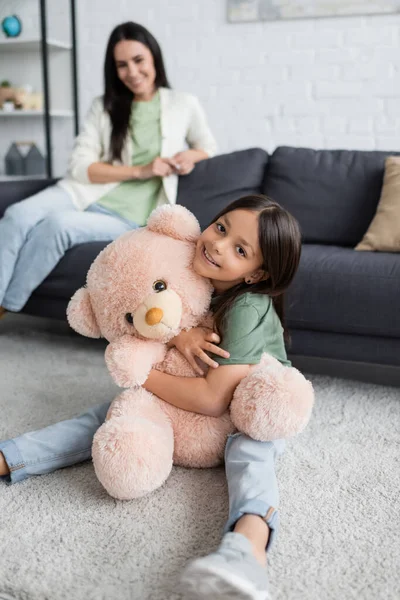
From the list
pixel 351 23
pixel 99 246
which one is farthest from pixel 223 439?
pixel 351 23

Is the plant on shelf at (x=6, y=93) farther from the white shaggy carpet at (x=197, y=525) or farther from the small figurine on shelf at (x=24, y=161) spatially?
the white shaggy carpet at (x=197, y=525)

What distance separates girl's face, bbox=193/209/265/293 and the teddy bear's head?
0.12ft

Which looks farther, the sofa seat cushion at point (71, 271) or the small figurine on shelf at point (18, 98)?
the small figurine on shelf at point (18, 98)

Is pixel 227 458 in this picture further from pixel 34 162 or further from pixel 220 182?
pixel 34 162

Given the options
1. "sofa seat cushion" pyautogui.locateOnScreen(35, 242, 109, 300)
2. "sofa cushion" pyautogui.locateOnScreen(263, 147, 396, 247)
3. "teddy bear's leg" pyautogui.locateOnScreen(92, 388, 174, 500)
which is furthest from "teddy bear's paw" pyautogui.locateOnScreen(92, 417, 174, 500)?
"sofa cushion" pyautogui.locateOnScreen(263, 147, 396, 247)

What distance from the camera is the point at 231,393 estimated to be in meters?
1.17

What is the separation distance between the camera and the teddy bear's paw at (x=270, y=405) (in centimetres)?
110

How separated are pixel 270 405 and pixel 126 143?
5.00ft

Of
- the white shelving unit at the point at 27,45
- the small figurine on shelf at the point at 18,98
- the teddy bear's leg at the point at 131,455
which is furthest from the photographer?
the small figurine on shelf at the point at 18,98

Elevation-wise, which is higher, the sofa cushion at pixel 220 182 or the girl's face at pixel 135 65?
the girl's face at pixel 135 65

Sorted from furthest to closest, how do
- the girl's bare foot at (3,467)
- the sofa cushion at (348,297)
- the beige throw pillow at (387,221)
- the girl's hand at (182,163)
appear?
the girl's hand at (182,163)
the beige throw pillow at (387,221)
the sofa cushion at (348,297)
the girl's bare foot at (3,467)

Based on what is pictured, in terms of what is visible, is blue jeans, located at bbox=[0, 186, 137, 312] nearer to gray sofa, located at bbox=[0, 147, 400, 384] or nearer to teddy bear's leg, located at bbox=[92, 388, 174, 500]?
gray sofa, located at bbox=[0, 147, 400, 384]

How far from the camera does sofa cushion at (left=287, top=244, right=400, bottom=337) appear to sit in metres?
1.68

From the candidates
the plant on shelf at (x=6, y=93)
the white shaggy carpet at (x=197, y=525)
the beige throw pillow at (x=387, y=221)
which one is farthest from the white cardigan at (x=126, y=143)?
the plant on shelf at (x=6, y=93)
